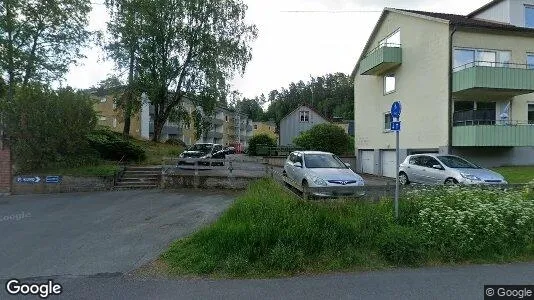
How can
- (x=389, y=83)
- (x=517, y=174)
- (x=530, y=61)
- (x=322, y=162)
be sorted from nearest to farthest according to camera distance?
(x=322, y=162) < (x=517, y=174) < (x=530, y=61) < (x=389, y=83)

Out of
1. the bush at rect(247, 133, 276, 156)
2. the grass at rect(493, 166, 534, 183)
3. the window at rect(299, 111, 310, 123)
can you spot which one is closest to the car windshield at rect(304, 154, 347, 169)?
the grass at rect(493, 166, 534, 183)

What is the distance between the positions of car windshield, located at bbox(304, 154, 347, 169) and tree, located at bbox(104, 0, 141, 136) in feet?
58.4

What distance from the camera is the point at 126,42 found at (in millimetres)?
25953

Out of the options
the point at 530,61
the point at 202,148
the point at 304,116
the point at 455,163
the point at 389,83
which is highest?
the point at 304,116

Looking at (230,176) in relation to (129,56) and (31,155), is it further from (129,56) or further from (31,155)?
(129,56)

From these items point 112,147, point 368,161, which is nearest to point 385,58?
point 368,161

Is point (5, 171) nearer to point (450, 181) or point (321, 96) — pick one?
point (450, 181)

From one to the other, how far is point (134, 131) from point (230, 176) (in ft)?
128

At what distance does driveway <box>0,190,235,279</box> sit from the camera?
6.03 meters

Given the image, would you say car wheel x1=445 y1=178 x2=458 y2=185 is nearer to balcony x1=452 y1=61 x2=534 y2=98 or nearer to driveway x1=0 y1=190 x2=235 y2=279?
balcony x1=452 y1=61 x2=534 y2=98

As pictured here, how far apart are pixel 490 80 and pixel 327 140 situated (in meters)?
14.2

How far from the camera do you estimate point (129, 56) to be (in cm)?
2678

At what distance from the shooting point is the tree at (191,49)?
26.2 metres

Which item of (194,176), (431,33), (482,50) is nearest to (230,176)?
(194,176)
